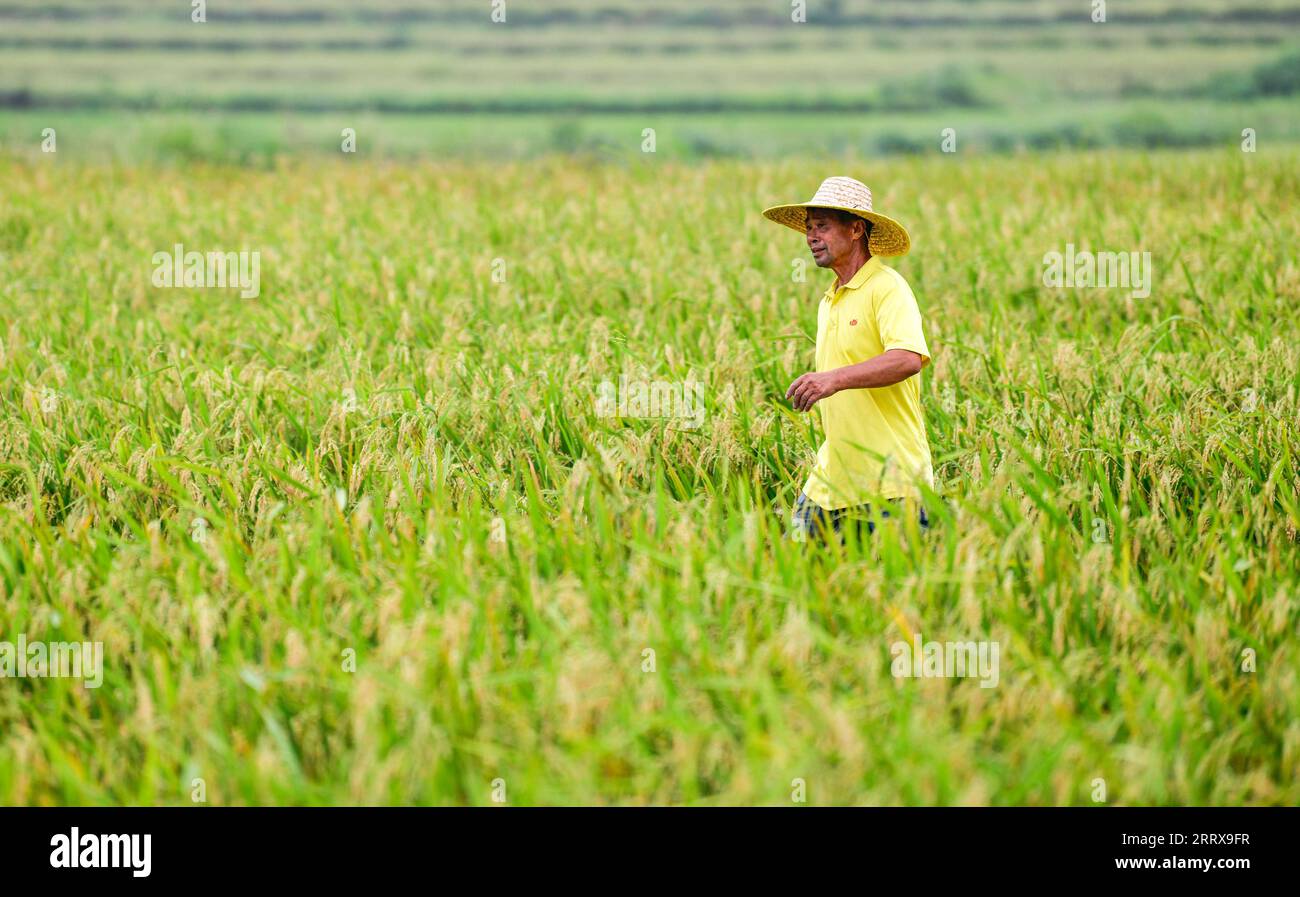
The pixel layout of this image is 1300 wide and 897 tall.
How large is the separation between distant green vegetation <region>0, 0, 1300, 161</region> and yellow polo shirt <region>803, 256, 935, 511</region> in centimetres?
1632

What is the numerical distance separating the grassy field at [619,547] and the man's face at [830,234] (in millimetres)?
799

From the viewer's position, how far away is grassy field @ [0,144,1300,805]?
2572 millimetres

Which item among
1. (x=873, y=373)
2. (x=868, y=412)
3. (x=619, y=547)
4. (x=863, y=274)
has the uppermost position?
(x=863, y=274)

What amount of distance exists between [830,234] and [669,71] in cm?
2879

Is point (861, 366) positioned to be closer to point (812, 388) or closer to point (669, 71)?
point (812, 388)

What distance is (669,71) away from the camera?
1219 inches

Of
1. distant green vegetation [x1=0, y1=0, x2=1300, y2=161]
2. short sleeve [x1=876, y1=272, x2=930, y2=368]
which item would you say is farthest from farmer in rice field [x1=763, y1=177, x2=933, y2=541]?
distant green vegetation [x1=0, y1=0, x2=1300, y2=161]

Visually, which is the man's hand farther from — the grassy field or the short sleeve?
the grassy field

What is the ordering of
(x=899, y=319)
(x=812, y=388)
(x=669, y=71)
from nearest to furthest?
(x=812, y=388)
(x=899, y=319)
(x=669, y=71)

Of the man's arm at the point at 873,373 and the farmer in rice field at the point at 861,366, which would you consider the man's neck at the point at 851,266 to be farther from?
the man's arm at the point at 873,373

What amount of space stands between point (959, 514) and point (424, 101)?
26.0 meters

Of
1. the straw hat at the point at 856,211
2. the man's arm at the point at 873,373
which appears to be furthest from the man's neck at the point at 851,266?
the man's arm at the point at 873,373

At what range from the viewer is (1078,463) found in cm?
428

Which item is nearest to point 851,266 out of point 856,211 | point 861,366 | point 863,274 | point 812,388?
point 863,274
